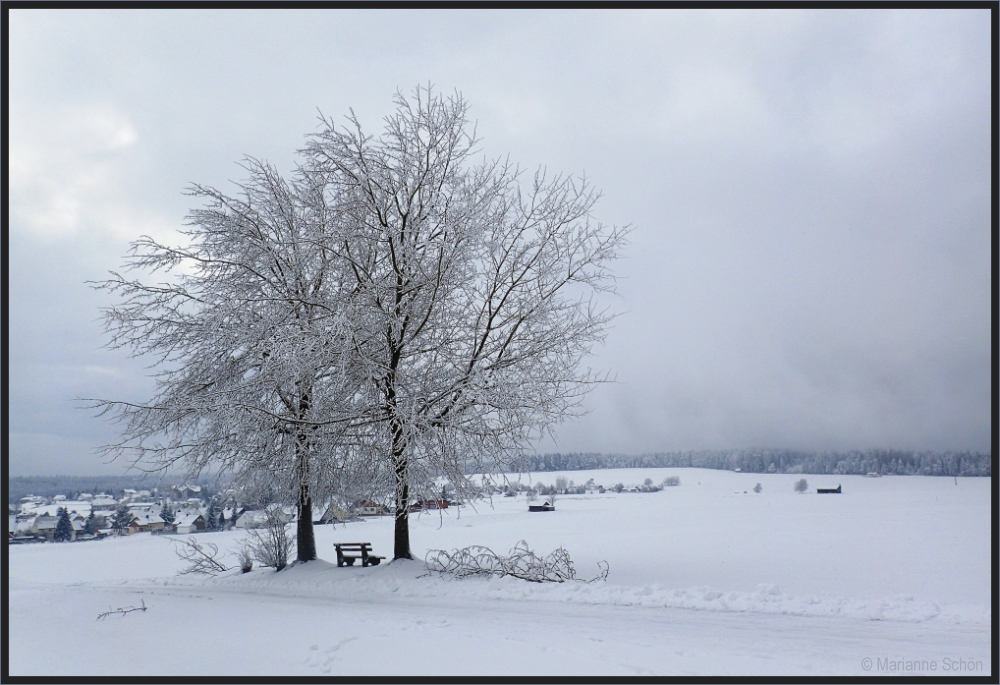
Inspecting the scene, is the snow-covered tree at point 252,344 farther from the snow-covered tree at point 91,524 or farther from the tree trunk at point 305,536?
the snow-covered tree at point 91,524

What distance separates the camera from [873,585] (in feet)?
34.3

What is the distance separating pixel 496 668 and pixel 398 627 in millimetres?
2409

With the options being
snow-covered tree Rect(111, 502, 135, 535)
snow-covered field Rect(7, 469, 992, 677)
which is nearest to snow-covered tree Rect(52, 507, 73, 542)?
snow-covered tree Rect(111, 502, 135, 535)

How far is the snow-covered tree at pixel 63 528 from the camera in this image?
38938mm

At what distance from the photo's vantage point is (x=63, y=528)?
3978cm

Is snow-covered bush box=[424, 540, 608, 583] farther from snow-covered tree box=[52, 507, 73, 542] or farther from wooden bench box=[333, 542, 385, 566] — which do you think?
snow-covered tree box=[52, 507, 73, 542]

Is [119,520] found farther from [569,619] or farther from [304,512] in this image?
[569,619]

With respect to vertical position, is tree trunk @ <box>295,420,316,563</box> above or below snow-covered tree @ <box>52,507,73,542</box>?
above

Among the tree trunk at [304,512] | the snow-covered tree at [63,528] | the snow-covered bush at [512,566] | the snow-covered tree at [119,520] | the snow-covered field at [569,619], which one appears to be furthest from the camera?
the snow-covered tree at [63,528]

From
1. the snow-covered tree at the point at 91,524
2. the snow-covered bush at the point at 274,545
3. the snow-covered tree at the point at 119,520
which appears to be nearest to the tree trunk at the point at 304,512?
the snow-covered bush at the point at 274,545

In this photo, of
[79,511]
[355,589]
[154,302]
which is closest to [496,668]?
[355,589]

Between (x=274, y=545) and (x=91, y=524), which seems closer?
(x=274, y=545)

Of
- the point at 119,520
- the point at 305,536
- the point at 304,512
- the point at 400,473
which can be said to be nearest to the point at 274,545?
the point at 305,536

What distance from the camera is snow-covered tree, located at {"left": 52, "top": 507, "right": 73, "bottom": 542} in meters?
38.9
